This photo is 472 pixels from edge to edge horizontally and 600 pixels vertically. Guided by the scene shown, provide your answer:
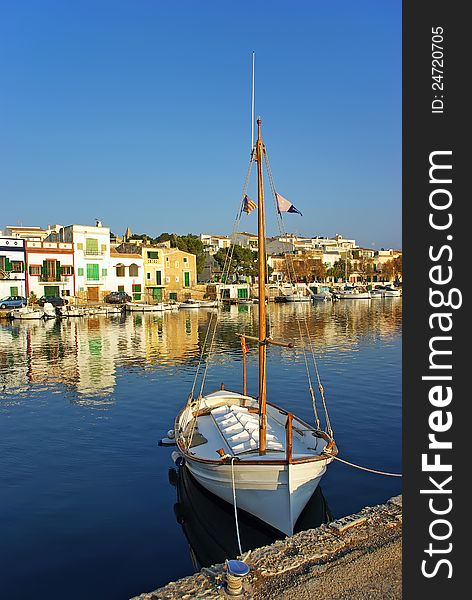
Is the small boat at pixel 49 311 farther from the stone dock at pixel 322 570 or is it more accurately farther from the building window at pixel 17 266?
the stone dock at pixel 322 570

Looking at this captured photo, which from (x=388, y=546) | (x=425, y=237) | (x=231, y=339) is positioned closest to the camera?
(x=425, y=237)

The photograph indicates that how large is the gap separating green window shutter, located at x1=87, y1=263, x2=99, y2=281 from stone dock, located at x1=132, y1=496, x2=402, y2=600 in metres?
69.6

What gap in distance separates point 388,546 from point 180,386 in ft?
64.2

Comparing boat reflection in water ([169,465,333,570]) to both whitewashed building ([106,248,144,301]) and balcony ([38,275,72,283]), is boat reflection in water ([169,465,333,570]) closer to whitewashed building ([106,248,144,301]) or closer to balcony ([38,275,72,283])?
balcony ([38,275,72,283])

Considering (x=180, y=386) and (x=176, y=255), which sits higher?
(x=176, y=255)

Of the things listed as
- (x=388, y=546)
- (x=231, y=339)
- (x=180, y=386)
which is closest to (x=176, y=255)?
(x=231, y=339)

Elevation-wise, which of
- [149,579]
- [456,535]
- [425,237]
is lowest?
[149,579]

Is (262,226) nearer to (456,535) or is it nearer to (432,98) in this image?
(432,98)

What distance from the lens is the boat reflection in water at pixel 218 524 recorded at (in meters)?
11.3

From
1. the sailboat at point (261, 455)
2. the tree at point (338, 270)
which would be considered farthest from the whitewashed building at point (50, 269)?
the tree at point (338, 270)

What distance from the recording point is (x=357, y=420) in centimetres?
2062

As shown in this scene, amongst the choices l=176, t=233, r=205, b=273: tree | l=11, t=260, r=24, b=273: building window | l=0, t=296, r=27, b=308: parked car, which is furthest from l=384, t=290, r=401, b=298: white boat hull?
l=0, t=296, r=27, b=308: parked car

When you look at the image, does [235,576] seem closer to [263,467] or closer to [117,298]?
[263,467]

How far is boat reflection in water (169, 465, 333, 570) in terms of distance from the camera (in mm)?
11320
